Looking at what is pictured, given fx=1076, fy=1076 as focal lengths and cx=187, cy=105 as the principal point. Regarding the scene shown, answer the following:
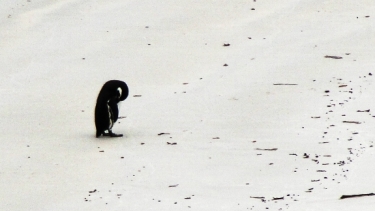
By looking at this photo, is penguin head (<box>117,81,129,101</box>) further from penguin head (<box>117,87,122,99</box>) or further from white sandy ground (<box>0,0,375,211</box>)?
white sandy ground (<box>0,0,375,211</box>)

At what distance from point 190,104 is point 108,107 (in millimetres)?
833

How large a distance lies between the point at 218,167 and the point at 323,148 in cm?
74

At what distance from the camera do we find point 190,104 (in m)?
8.68

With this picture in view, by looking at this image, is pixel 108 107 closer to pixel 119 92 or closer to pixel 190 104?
pixel 119 92

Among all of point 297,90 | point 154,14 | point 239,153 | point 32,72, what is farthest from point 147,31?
point 239,153

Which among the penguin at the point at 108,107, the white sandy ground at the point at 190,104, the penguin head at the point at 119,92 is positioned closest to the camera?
the white sandy ground at the point at 190,104

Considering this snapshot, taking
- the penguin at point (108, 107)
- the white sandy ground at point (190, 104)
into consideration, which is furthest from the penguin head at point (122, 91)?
the white sandy ground at point (190, 104)

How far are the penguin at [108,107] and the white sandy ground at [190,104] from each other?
0.13 meters

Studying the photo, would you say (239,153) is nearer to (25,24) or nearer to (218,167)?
(218,167)

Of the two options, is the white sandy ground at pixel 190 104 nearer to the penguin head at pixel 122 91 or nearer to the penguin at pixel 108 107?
the penguin at pixel 108 107

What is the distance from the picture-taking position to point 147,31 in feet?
35.7

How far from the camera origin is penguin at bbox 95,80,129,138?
26.1 ft

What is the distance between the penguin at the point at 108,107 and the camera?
7.95 m

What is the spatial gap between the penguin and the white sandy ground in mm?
135
